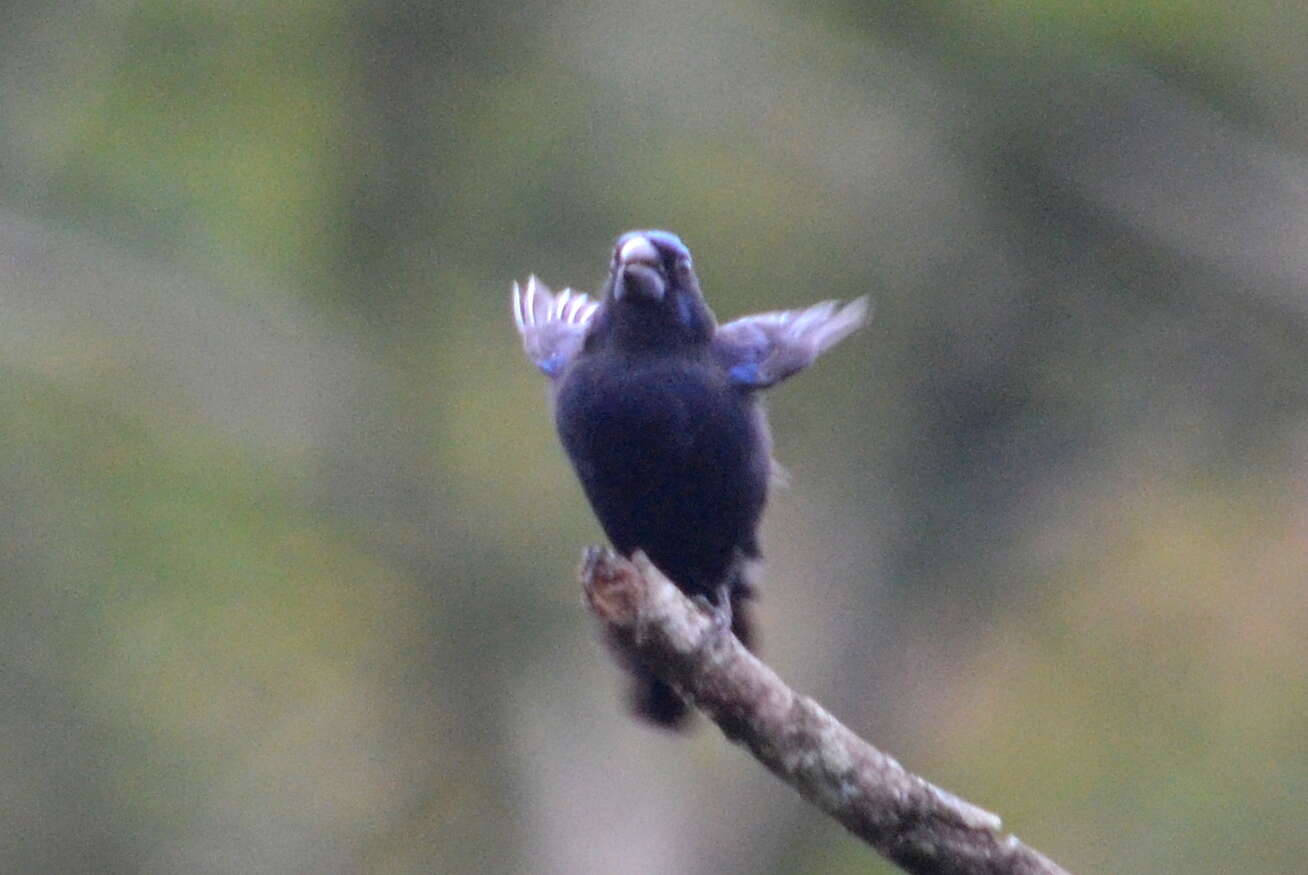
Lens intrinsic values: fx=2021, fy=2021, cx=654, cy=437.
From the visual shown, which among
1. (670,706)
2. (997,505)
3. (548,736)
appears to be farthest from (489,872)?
(670,706)

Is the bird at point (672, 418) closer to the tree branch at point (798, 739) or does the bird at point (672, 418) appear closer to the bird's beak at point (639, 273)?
the bird's beak at point (639, 273)

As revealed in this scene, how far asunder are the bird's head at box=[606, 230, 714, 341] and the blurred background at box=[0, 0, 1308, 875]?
16.3ft

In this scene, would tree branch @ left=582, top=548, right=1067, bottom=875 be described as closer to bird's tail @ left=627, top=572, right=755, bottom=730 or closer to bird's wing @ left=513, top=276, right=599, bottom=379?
bird's tail @ left=627, top=572, right=755, bottom=730

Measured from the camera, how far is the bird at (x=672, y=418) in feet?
18.5

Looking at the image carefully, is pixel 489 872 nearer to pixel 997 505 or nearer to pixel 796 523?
pixel 796 523

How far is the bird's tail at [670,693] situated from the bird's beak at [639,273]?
97 centimetres

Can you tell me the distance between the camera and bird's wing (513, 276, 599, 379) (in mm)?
6211

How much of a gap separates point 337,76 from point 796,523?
386 centimetres

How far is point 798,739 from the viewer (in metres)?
4.61

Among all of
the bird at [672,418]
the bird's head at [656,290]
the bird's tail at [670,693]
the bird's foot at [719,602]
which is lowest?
the bird's tail at [670,693]

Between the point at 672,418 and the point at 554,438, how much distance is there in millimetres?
6158

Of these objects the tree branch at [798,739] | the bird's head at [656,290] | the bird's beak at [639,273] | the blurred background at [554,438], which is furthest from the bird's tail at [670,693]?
the blurred background at [554,438]

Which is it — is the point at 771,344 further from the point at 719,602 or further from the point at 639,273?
the point at 719,602

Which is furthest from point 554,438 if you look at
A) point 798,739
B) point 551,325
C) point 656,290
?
point 798,739
